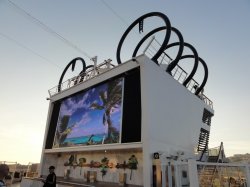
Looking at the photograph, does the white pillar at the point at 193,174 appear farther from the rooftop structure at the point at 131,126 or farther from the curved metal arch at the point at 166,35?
the curved metal arch at the point at 166,35

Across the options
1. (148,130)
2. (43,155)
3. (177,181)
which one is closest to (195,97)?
(148,130)

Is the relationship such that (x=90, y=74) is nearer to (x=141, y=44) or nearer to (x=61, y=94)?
(x=61, y=94)

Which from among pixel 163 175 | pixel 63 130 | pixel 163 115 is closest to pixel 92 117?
pixel 63 130

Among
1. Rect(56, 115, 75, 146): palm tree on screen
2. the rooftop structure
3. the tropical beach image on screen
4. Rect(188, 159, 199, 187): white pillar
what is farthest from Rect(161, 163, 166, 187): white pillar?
Rect(56, 115, 75, 146): palm tree on screen

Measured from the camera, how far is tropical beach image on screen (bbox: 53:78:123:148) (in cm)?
1314

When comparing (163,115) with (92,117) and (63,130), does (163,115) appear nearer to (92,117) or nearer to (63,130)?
(92,117)

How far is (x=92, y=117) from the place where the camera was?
14969 mm

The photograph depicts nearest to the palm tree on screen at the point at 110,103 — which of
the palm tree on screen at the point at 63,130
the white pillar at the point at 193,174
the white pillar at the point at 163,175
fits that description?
the white pillar at the point at 163,175

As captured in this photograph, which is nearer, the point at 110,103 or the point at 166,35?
the point at 166,35

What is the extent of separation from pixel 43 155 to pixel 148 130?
39.6 feet

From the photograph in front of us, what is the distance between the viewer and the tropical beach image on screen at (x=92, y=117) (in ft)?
43.1

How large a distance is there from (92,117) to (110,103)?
2.05 metres

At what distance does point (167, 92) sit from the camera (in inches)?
528

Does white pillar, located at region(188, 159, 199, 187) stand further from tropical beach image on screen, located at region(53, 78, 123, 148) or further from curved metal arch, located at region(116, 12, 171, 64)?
curved metal arch, located at region(116, 12, 171, 64)
